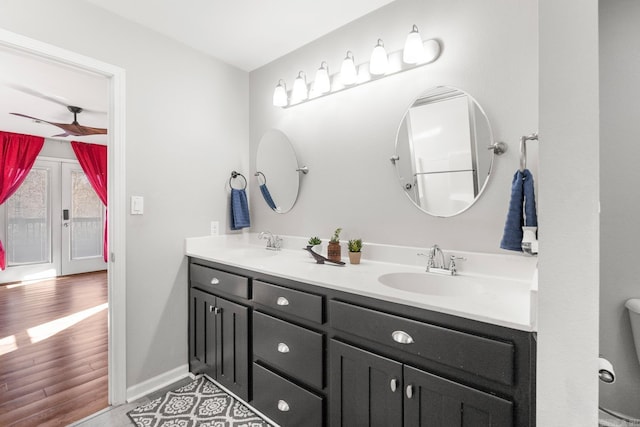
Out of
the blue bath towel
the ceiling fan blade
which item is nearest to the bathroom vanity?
the blue bath towel

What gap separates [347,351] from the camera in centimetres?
126

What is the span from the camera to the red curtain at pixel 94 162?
5.15 meters

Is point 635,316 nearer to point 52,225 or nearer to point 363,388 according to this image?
point 363,388

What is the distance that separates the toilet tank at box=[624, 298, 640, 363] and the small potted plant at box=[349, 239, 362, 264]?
1.13 m

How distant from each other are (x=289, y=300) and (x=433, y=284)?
2.36 ft

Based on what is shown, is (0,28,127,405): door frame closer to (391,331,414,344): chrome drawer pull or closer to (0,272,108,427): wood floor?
(0,272,108,427): wood floor

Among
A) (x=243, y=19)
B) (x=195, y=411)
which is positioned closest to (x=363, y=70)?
(x=243, y=19)

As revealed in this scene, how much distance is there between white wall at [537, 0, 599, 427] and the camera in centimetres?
62

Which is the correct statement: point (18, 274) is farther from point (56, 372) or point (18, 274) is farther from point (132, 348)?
point (132, 348)

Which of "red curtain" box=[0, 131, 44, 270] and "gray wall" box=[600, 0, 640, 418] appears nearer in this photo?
"gray wall" box=[600, 0, 640, 418]

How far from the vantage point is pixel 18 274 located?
15.4 feet

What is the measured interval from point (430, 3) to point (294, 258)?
165cm

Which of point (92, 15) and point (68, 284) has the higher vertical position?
point (92, 15)

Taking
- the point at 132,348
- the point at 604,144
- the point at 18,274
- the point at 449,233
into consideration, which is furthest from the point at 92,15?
the point at 18,274
